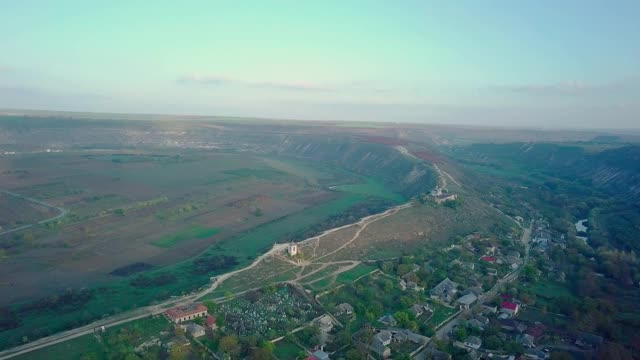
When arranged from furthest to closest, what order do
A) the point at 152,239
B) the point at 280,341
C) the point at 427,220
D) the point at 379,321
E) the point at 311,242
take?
the point at 427,220, the point at 152,239, the point at 311,242, the point at 379,321, the point at 280,341

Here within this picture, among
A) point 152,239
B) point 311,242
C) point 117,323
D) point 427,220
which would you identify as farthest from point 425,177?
point 117,323

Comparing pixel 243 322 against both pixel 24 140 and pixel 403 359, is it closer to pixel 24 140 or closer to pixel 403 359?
pixel 403 359

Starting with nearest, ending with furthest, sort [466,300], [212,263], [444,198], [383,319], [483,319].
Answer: [383,319], [483,319], [466,300], [212,263], [444,198]

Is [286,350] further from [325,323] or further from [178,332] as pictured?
[178,332]

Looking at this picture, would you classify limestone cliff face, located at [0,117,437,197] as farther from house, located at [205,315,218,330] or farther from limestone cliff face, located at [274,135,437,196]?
house, located at [205,315,218,330]

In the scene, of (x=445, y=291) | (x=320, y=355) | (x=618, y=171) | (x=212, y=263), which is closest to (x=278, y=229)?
(x=212, y=263)

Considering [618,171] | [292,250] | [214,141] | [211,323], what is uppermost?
[214,141]
